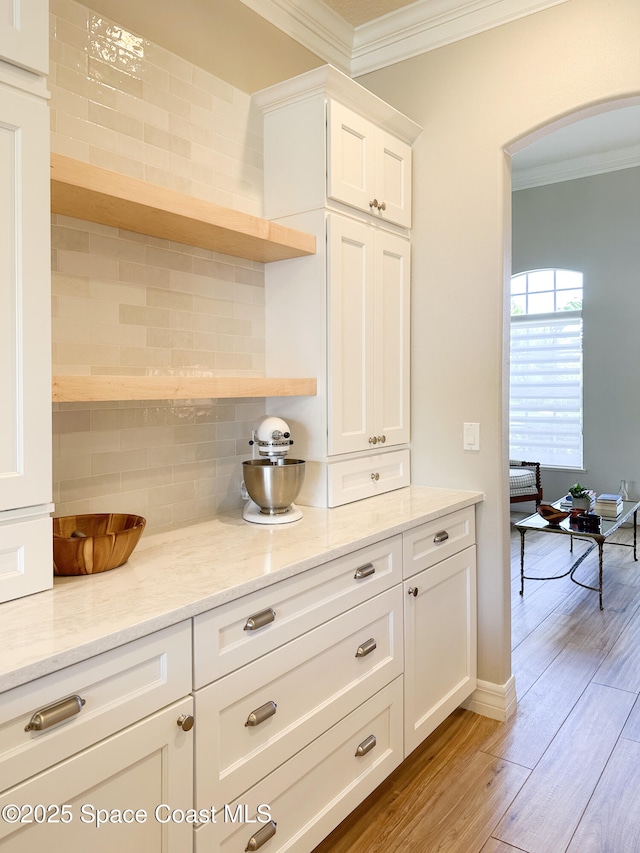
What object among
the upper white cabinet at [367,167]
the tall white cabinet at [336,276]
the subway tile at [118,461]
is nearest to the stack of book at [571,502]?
the tall white cabinet at [336,276]

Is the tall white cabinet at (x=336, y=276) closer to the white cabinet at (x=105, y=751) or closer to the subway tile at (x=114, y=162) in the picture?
the subway tile at (x=114, y=162)

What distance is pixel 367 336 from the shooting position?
2430mm

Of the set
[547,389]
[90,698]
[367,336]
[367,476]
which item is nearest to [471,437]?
[367,476]

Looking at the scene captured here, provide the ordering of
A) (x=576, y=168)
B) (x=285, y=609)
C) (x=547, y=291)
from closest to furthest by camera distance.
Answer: (x=285, y=609) → (x=576, y=168) → (x=547, y=291)

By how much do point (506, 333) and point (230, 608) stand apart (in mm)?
1725

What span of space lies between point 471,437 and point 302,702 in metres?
1.35

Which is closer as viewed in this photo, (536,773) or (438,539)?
(536,773)

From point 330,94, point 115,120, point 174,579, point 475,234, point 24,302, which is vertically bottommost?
point 174,579

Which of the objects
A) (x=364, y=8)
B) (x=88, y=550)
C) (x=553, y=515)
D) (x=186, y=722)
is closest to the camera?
(x=186, y=722)

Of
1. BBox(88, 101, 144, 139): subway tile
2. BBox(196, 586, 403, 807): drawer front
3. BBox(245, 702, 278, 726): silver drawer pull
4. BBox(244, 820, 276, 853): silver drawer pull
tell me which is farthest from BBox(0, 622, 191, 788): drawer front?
BBox(88, 101, 144, 139): subway tile

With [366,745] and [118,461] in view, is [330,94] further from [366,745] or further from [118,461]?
[366,745]

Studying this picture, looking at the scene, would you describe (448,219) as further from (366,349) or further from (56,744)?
(56,744)

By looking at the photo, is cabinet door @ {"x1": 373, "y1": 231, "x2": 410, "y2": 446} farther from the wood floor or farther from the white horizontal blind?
the white horizontal blind

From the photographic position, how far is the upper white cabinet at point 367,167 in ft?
7.36
